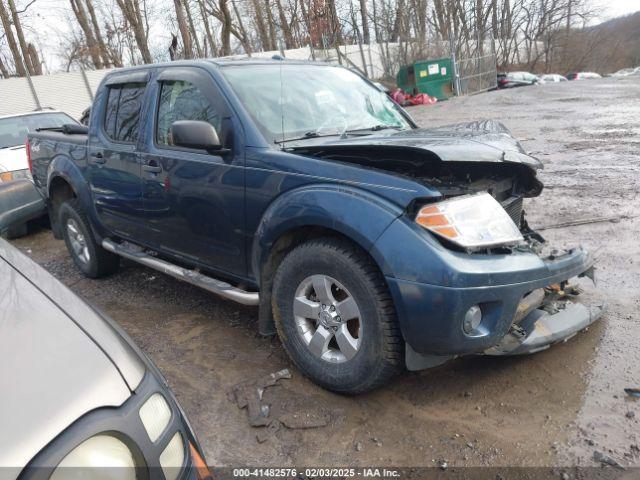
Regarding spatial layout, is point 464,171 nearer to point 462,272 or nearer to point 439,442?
point 462,272

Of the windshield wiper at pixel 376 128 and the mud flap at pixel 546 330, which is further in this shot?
the windshield wiper at pixel 376 128

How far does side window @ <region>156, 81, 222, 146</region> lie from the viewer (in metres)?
3.26

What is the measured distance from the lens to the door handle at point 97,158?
4.16 metres

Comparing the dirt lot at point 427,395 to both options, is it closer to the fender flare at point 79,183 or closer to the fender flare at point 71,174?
the fender flare at point 79,183

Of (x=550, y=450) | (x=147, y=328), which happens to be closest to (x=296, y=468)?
(x=550, y=450)

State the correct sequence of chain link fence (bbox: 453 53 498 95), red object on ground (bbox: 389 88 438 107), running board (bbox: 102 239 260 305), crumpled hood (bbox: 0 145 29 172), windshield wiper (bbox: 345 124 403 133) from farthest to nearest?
1. chain link fence (bbox: 453 53 498 95)
2. red object on ground (bbox: 389 88 438 107)
3. crumpled hood (bbox: 0 145 29 172)
4. windshield wiper (bbox: 345 124 403 133)
5. running board (bbox: 102 239 260 305)

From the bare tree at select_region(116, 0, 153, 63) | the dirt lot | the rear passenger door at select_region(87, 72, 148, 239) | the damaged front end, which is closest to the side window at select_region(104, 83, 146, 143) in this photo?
the rear passenger door at select_region(87, 72, 148, 239)

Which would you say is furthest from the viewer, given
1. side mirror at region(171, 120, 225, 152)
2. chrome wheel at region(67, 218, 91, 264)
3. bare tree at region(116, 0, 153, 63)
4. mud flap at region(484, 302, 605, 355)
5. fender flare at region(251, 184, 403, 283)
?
bare tree at region(116, 0, 153, 63)

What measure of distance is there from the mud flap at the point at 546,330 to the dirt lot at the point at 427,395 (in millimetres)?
220

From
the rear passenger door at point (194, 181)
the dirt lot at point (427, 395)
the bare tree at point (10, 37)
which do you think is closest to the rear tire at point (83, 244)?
the dirt lot at point (427, 395)

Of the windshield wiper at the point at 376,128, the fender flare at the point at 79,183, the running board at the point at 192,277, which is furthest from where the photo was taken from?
the fender flare at the point at 79,183

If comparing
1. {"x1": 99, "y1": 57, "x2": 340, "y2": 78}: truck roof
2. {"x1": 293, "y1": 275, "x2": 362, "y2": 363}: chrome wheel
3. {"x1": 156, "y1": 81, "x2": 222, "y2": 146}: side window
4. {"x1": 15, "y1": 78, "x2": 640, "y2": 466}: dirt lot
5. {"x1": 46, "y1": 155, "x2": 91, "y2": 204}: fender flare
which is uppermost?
{"x1": 99, "y1": 57, "x2": 340, "y2": 78}: truck roof

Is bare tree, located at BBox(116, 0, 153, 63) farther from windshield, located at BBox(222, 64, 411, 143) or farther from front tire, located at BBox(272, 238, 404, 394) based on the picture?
front tire, located at BBox(272, 238, 404, 394)

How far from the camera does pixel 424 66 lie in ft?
71.5
